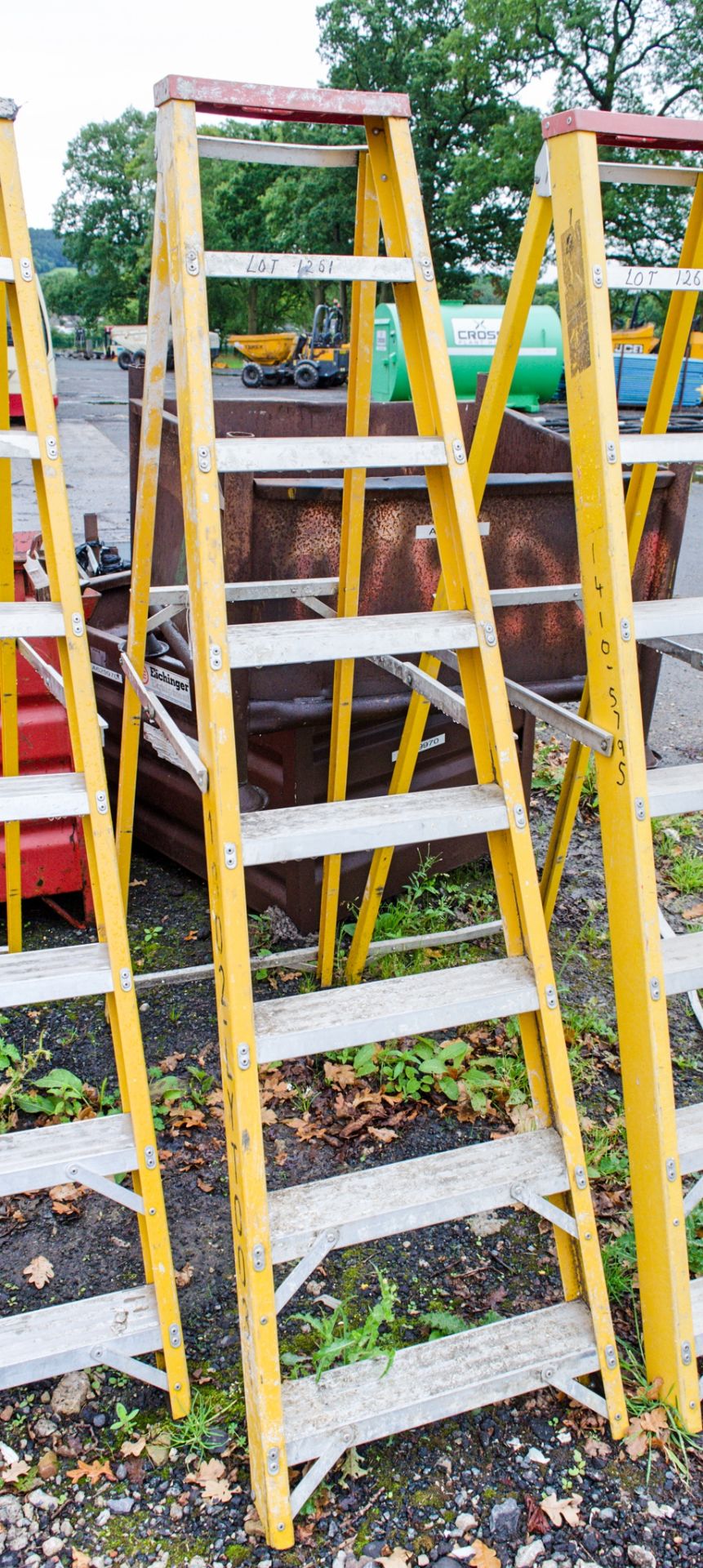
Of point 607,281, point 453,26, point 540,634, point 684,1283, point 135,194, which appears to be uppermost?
point 135,194

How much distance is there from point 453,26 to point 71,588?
53538mm

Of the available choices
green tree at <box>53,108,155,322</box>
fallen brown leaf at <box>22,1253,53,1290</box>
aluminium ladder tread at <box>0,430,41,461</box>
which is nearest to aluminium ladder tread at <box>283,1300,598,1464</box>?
fallen brown leaf at <box>22,1253,53,1290</box>

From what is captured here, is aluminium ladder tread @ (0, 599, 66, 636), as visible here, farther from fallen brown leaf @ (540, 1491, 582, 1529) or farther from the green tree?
the green tree

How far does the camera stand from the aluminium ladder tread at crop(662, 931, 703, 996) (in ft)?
7.53

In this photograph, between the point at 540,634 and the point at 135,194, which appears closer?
the point at 540,634

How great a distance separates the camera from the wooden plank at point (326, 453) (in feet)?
6.72

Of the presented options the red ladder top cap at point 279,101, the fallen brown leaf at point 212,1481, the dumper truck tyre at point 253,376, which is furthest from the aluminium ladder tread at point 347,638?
the dumper truck tyre at point 253,376

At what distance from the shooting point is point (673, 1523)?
209 centimetres

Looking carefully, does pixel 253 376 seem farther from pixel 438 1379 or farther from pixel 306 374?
pixel 438 1379

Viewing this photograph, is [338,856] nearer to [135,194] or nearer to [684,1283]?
[684,1283]

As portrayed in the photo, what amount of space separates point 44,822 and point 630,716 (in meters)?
2.39

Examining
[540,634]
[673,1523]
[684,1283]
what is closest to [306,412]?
[540,634]

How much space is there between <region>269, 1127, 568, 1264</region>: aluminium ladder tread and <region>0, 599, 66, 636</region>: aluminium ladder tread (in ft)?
3.93

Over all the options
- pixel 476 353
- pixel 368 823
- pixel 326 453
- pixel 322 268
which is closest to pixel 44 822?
pixel 368 823
